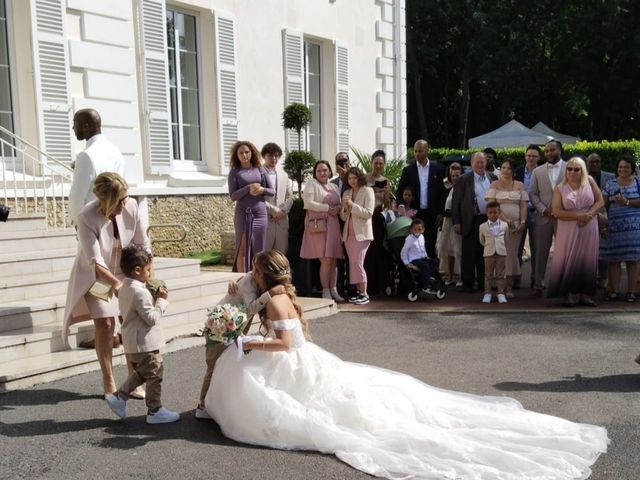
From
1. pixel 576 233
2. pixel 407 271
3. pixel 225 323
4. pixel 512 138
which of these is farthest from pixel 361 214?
pixel 512 138

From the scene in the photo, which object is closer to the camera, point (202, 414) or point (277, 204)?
point (202, 414)

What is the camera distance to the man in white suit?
959cm

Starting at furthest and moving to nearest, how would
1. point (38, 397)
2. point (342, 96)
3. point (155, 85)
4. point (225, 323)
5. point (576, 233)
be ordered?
point (342, 96) → point (155, 85) → point (576, 233) → point (38, 397) → point (225, 323)

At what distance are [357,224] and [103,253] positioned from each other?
4614mm

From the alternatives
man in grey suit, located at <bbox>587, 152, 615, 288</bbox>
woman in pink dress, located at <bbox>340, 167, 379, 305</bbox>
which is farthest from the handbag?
man in grey suit, located at <bbox>587, 152, 615, 288</bbox>

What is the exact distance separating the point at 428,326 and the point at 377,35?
1036cm

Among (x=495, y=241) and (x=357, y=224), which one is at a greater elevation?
(x=357, y=224)

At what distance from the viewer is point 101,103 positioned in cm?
1075

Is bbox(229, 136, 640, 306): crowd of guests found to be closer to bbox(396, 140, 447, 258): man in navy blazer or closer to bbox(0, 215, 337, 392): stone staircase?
bbox(396, 140, 447, 258): man in navy blazer

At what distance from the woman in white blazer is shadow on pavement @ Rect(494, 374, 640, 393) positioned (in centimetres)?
393

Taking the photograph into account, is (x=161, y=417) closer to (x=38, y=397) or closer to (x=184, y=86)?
(x=38, y=397)

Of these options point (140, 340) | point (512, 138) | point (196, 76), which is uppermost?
point (196, 76)

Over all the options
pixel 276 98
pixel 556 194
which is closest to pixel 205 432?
pixel 556 194

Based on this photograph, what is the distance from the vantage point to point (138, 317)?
16.6 ft
